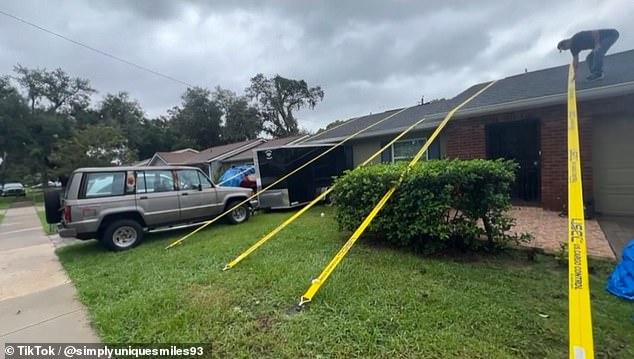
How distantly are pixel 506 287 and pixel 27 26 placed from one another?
13722 millimetres

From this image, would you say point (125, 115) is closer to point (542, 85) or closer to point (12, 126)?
point (12, 126)

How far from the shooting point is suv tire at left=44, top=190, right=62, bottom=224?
636 centimetres

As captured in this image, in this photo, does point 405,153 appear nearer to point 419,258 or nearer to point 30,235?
point 419,258

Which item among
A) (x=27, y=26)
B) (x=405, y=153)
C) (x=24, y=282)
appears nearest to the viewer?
(x=24, y=282)

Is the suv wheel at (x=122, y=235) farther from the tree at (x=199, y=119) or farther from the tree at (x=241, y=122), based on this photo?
the tree at (x=199, y=119)

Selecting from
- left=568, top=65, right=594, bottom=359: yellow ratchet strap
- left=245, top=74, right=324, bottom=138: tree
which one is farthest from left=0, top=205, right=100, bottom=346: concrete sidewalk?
left=245, top=74, right=324, bottom=138: tree

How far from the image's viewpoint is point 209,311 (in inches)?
121

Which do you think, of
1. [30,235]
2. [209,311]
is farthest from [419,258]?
[30,235]

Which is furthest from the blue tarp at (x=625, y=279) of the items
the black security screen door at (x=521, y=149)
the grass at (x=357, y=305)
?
the black security screen door at (x=521, y=149)

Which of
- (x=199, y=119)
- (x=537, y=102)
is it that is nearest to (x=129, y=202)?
(x=537, y=102)

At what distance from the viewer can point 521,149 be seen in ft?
25.0

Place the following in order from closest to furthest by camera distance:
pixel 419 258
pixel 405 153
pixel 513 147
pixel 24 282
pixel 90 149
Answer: pixel 419 258 < pixel 24 282 < pixel 513 147 < pixel 405 153 < pixel 90 149

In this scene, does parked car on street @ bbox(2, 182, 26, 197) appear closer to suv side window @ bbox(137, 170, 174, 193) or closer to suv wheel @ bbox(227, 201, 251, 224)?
suv side window @ bbox(137, 170, 174, 193)

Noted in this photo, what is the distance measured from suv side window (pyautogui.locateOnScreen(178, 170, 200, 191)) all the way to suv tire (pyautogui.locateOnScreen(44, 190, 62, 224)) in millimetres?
2383
